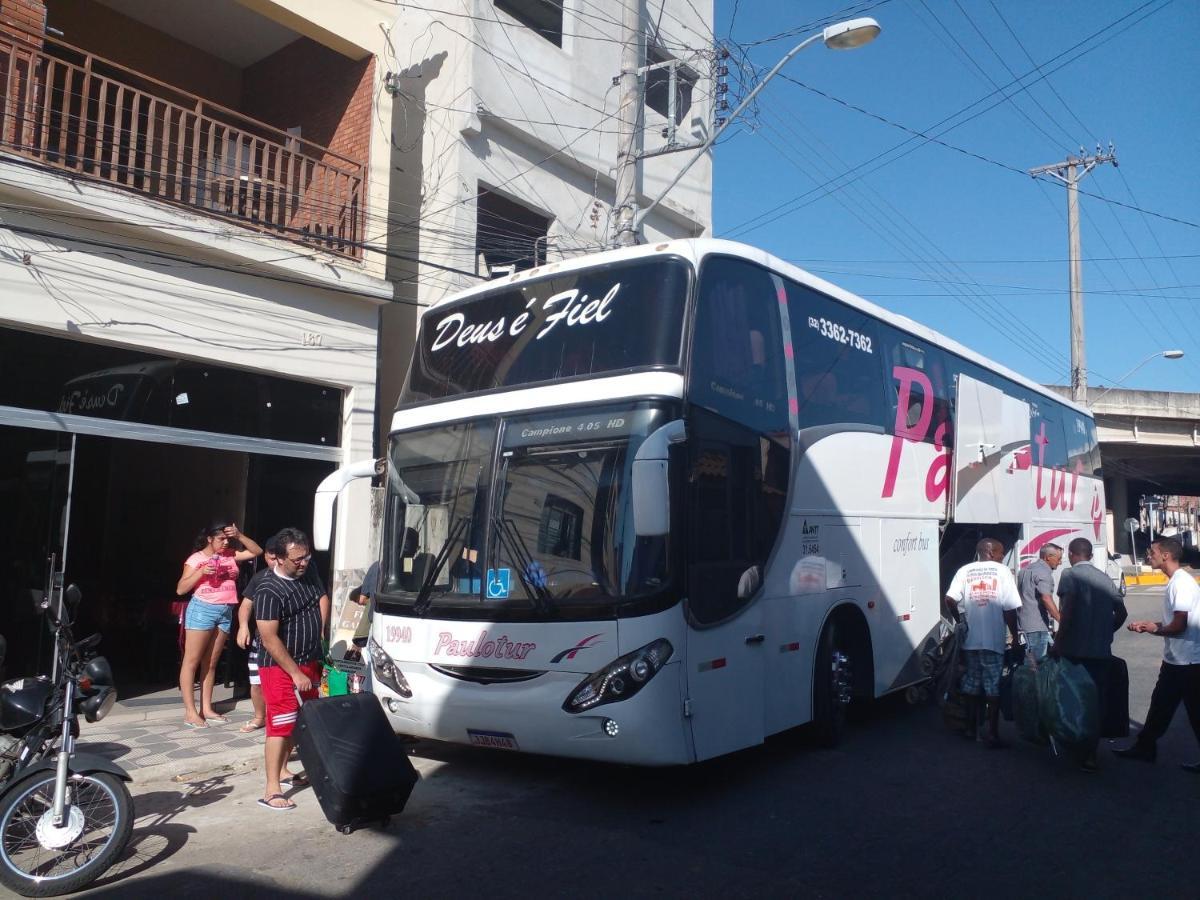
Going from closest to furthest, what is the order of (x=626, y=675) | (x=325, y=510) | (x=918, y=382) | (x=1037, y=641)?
1. (x=626, y=675)
2. (x=325, y=510)
3. (x=1037, y=641)
4. (x=918, y=382)

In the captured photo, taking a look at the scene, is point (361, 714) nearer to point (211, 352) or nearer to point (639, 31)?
point (211, 352)

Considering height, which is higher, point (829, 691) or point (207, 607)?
point (207, 607)

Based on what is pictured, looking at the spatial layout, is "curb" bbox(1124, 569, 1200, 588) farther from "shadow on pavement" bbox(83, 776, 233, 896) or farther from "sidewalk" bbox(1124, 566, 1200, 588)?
"shadow on pavement" bbox(83, 776, 233, 896)

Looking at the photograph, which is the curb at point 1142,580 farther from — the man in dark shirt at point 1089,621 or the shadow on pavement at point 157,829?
the shadow on pavement at point 157,829

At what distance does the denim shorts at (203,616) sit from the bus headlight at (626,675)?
4554 millimetres

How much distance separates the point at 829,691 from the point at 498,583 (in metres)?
3.18

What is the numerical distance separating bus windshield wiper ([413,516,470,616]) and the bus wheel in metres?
3.21

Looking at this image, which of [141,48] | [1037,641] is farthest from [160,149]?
[1037,641]

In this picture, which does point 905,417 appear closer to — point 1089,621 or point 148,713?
point 1089,621

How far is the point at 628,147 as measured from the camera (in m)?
12.3

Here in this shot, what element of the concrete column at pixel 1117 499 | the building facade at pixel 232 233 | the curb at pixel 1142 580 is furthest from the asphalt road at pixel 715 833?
the concrete column at pixel 1117 499

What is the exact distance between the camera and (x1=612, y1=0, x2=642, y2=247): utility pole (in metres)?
Result: 12.2

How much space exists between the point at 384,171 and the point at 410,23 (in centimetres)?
377

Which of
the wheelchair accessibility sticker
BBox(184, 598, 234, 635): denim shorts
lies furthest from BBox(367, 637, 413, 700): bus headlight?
BBox(184, 598, 234, 635): denim shorts
